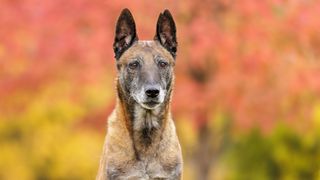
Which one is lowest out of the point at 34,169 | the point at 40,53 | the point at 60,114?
the point at 34,169

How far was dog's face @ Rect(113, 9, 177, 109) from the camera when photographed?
7.14 meters


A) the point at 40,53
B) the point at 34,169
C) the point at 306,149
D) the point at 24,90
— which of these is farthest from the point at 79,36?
the point at 34,169

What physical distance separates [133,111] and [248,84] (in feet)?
20.7

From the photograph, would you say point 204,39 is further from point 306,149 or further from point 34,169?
point 34,169

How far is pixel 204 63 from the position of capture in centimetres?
1365

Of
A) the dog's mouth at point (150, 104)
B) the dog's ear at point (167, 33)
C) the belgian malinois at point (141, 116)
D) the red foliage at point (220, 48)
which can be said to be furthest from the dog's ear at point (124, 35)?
the red foliage at point (220, 48)

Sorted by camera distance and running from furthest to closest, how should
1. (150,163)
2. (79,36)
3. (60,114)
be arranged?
(60,114) → (79,36) → (150,163)

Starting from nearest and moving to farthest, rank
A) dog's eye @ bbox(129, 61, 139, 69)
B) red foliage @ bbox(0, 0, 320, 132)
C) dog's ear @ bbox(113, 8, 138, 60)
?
dog's eye @ bbox(129, 61, 139, 69), dog's ear @ bbox(113, 8, 138, 60), red foliage @ bbox(0, 0, 320, 132)

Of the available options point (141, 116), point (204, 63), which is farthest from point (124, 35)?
point (204, 63)

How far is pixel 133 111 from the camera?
7.36 meters

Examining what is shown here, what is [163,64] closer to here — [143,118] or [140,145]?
[143,118]

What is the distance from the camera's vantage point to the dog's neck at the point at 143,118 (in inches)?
288

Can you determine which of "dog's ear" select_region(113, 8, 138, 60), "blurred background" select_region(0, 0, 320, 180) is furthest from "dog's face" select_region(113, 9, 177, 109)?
"blurred background" select_region(0, 0, 320, 180)

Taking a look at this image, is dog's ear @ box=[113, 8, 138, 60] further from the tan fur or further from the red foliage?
the red foliage
